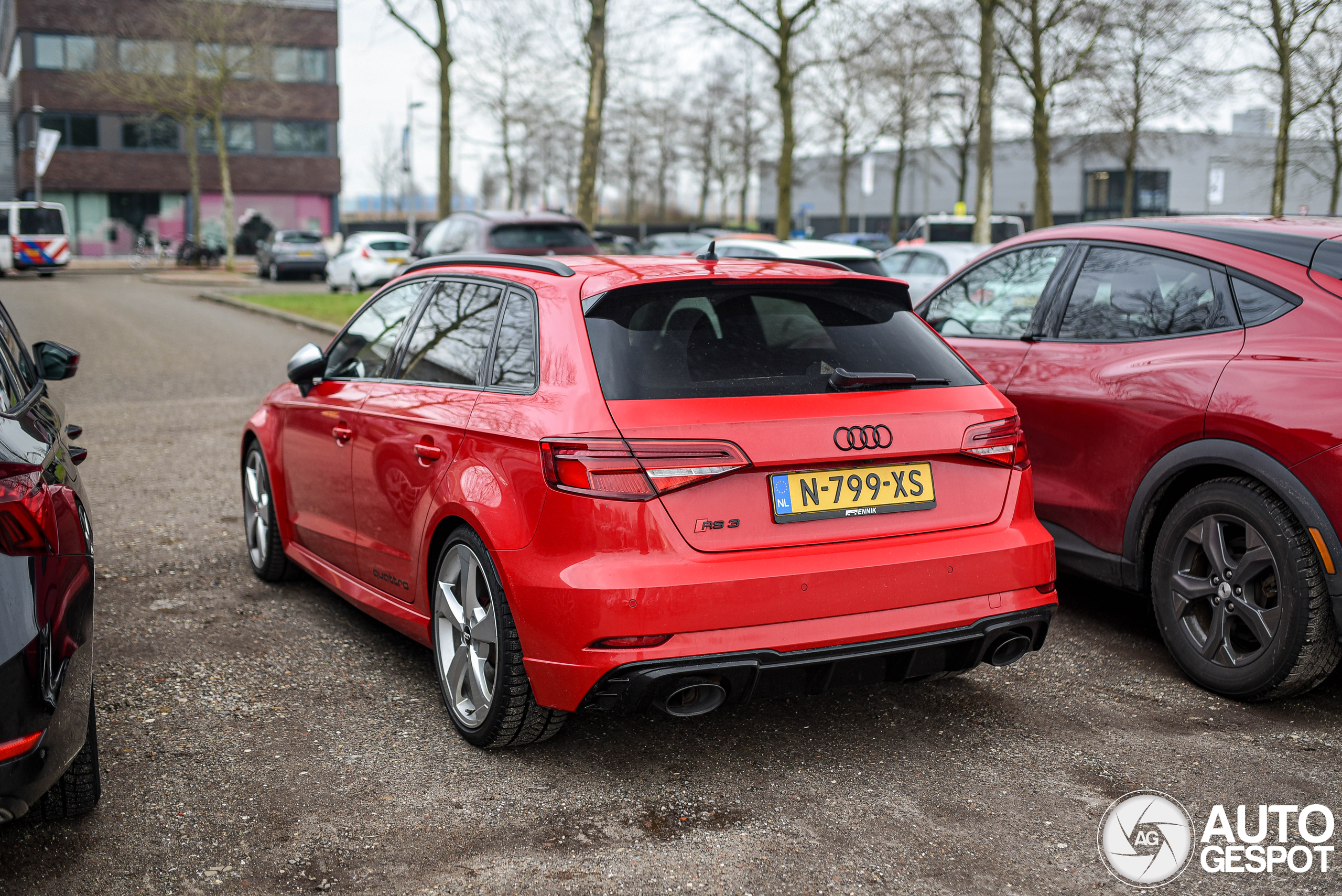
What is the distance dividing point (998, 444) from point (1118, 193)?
220 ft

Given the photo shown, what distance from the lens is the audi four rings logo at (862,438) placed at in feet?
11.1

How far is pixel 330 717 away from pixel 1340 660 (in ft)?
11.1

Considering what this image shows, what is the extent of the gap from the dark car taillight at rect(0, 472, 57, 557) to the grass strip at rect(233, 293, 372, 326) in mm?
16797

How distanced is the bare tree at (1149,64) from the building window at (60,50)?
4570 centimetres

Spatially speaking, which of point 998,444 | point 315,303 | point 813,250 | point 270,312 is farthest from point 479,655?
point 315,303

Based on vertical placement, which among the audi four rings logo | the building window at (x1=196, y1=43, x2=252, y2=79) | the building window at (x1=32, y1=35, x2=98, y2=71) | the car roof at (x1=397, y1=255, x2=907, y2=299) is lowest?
the audi four rings logo

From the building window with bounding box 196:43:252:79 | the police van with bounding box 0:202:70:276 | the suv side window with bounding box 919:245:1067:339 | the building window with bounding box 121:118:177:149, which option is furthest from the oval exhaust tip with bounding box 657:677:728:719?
the building window with bounding box 121:118:177:149

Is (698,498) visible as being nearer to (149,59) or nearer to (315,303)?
(315,303)

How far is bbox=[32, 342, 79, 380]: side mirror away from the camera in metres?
4.49

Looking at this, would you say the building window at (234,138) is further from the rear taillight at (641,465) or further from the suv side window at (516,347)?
the rear taillight at (641,465)

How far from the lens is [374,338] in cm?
493

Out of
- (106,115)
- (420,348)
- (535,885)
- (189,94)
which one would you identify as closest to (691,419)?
(535,885)

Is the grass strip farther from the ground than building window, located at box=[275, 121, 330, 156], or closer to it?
closer to it

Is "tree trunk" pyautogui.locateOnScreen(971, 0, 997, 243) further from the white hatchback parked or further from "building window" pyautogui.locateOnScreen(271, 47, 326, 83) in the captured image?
"building window" pyautogui.locateOnScreen(271, 47, 326, 83)
